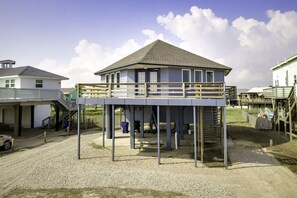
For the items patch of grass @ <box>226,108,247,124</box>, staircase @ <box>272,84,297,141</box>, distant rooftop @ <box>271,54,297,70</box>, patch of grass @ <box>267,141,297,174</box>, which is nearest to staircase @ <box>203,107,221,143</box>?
patch of grass @ <box>267,141,297,174</box>

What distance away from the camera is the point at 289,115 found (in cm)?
2286

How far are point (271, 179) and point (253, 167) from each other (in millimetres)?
1876

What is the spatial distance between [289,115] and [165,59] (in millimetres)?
14575

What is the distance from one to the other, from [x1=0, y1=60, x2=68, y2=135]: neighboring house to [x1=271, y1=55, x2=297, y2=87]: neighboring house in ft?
96.4

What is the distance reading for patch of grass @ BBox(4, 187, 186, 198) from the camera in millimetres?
9727

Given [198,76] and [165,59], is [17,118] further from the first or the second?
[198,76]

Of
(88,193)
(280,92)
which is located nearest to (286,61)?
(280,92)

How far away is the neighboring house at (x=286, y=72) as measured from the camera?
28.0 meters

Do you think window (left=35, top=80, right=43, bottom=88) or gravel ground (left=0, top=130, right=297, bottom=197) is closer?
gravel ground (left=0, top=130, right=297, bottom=197)

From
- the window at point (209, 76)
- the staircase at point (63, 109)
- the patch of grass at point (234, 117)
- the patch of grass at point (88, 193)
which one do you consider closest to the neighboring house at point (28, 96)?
the staircase at point (63, 109)

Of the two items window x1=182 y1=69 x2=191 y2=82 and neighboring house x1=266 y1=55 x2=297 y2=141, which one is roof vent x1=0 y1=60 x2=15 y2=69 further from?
neighboring house x1=266 y1=55 x2=297 y2=141

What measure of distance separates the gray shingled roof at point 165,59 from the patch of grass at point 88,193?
9879mm

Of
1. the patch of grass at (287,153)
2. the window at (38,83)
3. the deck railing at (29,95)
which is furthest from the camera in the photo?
the window at (38,83)

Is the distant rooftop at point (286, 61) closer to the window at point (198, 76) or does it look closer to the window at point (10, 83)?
the window at point (198, 76)
